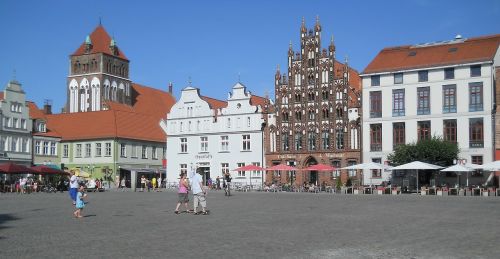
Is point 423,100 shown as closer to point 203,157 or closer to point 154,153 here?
point 203,157

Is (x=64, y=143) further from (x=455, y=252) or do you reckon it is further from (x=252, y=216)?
(x=455, y=252)

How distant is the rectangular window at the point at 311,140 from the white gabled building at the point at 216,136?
5166 mm

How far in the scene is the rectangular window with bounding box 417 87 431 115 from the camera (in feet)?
185

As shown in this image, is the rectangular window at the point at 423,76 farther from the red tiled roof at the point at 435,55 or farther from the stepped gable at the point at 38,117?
the stepped gable at the point at 38,117

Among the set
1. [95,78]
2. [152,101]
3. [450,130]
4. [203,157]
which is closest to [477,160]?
[450,130]

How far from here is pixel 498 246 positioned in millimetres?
13719

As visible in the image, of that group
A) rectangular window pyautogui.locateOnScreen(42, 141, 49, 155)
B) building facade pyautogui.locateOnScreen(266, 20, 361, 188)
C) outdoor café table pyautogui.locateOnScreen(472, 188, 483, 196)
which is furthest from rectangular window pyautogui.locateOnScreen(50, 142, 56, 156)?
outdoor café table pyautogui.locateOnScreen(472, 188, 483, 196)

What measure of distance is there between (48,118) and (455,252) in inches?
3088

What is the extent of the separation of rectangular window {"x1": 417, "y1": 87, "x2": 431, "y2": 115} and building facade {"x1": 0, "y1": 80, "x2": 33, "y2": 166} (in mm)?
43383

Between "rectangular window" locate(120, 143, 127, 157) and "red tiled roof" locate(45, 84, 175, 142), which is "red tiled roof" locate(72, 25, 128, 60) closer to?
"red tiled roof" locate(45, 84, 175, 142)

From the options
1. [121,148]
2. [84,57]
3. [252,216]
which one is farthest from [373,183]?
[84,57]

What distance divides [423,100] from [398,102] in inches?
89.9

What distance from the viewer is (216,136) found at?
226ft

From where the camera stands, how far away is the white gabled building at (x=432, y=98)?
53.9 metres
